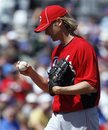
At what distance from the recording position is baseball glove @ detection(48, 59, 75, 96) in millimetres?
5598

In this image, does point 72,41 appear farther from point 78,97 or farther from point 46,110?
point 46,110

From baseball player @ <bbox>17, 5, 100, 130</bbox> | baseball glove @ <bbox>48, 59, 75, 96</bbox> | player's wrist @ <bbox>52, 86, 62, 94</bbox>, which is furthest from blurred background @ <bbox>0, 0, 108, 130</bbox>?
player's wrist @ <bbox>52, 86, 62, 94</bbox>

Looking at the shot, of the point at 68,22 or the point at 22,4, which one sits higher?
the point at 68,22

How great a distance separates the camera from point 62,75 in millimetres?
5625

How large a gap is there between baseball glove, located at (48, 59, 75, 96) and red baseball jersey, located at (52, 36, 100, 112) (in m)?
0.05

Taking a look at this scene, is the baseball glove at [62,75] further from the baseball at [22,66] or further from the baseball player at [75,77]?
the baseball at [22,66]

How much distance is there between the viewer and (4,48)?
13633 millimetres

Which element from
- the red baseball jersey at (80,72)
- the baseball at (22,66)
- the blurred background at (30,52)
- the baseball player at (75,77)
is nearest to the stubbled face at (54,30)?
the baseball player at (75,77)

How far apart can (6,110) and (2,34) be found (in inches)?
222

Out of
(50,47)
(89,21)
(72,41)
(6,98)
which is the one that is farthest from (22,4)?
(72,41)

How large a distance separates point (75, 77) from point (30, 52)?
8708 mm

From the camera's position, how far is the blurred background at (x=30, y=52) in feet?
32.4

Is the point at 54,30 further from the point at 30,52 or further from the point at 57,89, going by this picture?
the point at 30,52

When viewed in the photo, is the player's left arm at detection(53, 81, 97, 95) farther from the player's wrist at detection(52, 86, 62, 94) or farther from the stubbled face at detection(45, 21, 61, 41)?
the stubbled face at detection(45, 21, 61, 41)
